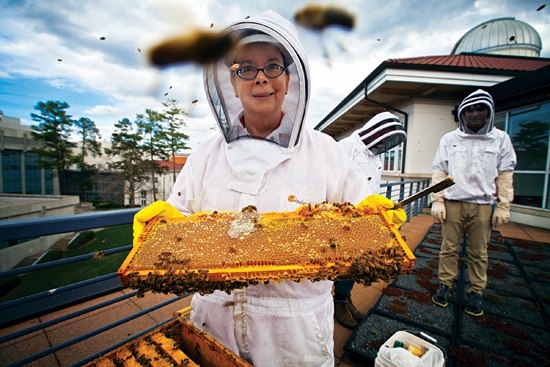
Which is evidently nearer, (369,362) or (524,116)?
(369,362)

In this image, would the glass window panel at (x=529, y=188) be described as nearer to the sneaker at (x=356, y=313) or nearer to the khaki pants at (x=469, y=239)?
the khaki pants at (x=469, y=239)

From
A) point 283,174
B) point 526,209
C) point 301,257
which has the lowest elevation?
point 526,209

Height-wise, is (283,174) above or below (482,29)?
below

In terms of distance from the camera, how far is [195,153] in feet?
5.51

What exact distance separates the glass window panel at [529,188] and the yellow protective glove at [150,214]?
436 inches

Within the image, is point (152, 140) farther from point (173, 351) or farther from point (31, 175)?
point (173, 351)

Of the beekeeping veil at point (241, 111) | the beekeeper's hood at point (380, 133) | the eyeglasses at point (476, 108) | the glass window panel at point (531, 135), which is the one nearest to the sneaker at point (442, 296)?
the beekeeper's hood at point (380, 133)

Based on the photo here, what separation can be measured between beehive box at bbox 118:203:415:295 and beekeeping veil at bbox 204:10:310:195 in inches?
11.1

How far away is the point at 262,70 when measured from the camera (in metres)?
1.52

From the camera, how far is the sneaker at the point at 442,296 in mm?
3370

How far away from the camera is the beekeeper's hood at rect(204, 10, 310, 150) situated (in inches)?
57.5

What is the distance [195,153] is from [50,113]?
165 ft

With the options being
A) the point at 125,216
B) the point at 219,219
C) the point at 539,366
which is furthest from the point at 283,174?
the point at 539,366

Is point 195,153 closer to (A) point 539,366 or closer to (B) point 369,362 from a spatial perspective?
(B) point 369,362
